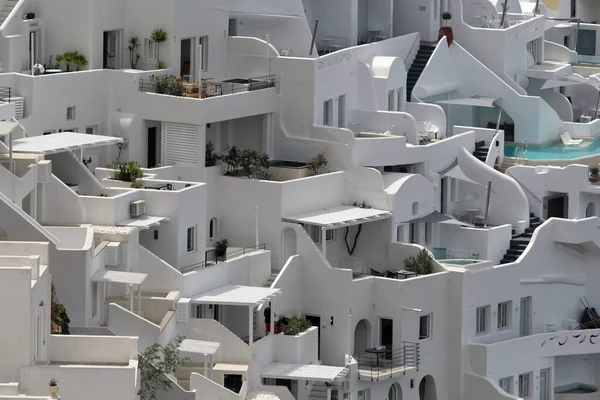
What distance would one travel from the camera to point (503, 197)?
302 ft

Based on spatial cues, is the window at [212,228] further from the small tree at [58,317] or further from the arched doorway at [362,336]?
the small tree at [58,317]

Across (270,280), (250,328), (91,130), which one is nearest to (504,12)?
(270,280)

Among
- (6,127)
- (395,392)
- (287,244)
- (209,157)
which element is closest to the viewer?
(6,127)

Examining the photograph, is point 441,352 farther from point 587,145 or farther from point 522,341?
point 587,145

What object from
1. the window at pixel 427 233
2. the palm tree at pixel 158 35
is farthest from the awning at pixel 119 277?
the window at pixel 427 233

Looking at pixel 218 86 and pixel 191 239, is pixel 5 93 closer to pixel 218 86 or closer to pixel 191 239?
pixel 191 239

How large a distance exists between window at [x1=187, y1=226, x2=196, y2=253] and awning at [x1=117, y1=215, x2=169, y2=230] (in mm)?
1488

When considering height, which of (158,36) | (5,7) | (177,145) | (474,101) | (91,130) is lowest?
(177,145)

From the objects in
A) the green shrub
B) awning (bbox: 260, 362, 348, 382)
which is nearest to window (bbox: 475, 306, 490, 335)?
the green shrub

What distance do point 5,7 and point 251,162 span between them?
8732mm

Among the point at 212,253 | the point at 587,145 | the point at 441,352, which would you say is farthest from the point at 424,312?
the point at 587,145

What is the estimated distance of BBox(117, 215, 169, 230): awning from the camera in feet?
259

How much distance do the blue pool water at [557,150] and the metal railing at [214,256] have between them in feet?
50.3

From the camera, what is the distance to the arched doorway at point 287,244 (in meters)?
85.1
